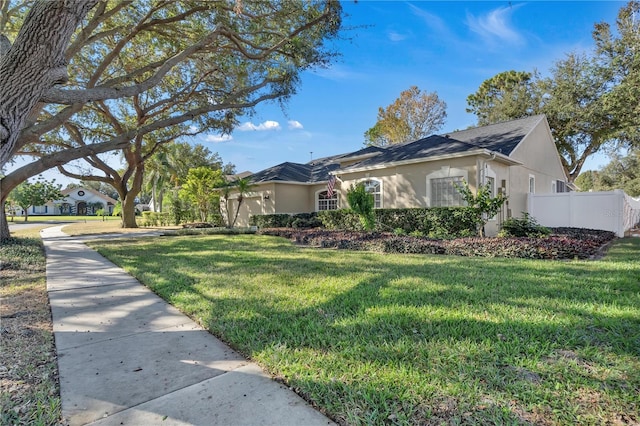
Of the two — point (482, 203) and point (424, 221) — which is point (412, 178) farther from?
point (482, 203)

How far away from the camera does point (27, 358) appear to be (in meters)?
2.92

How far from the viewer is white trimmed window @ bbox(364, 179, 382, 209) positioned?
1505cm

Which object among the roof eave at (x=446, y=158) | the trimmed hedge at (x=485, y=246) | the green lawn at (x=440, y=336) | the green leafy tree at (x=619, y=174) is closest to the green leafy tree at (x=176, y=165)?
the roof eave at (x=446, y=158)

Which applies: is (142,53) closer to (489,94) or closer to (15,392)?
(15,392)

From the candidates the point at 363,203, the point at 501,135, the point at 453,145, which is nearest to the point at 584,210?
the point at 501,135

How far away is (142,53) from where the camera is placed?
1359 centimetres

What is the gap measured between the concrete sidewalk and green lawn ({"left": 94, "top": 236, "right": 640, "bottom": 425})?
20cm

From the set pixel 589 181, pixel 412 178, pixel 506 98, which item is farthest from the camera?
pixel 589 181

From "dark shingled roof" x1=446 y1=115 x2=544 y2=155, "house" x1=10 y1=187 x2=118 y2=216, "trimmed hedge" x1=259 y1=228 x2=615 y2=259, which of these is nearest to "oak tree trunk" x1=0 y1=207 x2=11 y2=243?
"trimmed hedge" x1=259 y1=228 x2=615 y2=259

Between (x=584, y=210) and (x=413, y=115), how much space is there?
20596 mm

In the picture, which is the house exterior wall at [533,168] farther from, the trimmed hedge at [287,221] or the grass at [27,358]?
the grass at [27,358]

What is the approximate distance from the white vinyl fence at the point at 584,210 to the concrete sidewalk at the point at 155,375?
16173 millimetres

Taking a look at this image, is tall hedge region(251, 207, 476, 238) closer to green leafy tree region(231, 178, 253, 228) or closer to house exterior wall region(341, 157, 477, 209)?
house exterior wall region(341, 157, 477, 209)

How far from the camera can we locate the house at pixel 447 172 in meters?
12.4
